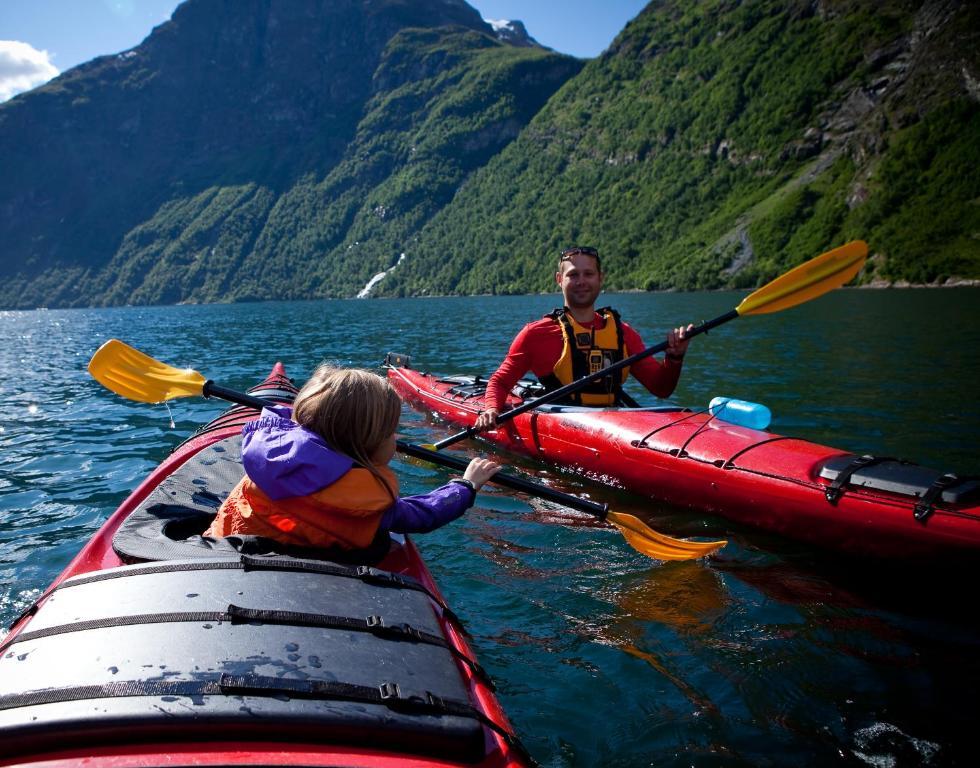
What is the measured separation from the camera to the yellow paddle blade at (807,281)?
20.5 feet

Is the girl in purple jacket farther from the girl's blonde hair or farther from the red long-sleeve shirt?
the red long-sleeve shirt

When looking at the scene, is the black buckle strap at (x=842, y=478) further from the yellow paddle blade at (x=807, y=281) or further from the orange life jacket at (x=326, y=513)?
the orange life jacket at (x=326, y=513)

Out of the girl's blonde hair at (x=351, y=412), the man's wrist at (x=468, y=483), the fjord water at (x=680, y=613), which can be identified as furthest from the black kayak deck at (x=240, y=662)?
the fjord water at (x=680, y=613)

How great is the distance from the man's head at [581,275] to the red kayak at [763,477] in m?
1.16

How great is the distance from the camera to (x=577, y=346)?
668 centimetres

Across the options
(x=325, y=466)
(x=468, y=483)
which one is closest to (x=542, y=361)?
(x=468, y=483)

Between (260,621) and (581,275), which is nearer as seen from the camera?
(260,621)

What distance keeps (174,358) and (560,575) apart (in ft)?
63.0

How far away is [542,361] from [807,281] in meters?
2.69

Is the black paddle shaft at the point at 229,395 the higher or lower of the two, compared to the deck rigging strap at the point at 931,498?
higher

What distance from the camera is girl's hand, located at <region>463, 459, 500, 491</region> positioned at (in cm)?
350

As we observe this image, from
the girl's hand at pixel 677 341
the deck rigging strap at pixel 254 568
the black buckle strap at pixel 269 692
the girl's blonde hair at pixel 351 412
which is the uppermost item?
the girl's hand at pixel 677 341

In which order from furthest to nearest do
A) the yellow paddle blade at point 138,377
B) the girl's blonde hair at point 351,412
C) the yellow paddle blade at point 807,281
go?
the yellow paddle blade at point 807,281
the yellow paddle blade at point 138,377
the girl's blonde hair at point 351,412

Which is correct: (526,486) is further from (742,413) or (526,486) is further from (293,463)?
(742,413)
